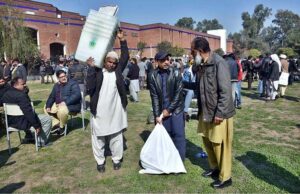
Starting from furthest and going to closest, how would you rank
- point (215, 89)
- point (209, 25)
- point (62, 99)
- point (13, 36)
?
point (209, 25) < point (13, 36) < point (62, 99) < point (215, 89)

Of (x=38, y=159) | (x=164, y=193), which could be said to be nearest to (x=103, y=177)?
(x=164, y=193)

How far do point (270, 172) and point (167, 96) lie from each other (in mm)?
1908

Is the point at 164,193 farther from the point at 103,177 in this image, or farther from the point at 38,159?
the point at 38,159

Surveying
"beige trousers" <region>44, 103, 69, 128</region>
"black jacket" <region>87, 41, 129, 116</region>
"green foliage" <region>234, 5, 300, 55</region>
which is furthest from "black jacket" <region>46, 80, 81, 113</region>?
"green foliage" <region>234, 5, 300, 55</region>

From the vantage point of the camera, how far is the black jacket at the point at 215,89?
378cm

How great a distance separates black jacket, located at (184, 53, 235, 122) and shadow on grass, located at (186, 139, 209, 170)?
134 centimetres

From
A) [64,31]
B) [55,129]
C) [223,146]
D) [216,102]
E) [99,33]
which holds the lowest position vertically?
[55,129]

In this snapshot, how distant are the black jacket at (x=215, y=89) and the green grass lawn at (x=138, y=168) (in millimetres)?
1044

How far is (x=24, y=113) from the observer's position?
→ 18.4 ft

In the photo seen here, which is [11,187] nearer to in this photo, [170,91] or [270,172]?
[170,91]

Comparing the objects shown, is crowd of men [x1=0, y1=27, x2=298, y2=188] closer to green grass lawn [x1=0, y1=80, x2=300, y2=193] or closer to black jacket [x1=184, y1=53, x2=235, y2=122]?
black jacket [x1=184, y1=53, x2=235, y2=122]

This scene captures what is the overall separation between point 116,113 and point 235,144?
2679mm

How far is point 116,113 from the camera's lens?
4719 millimetres

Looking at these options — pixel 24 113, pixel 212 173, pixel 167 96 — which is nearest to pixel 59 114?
pixel 24 113
